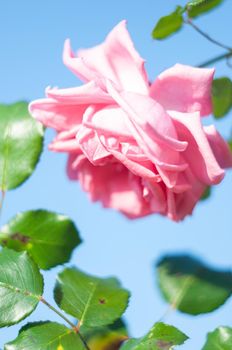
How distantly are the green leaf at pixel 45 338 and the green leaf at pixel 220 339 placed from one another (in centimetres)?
12

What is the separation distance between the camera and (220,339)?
0.61 metres

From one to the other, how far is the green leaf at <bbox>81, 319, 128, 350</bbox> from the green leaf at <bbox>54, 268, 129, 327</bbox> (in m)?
0.08

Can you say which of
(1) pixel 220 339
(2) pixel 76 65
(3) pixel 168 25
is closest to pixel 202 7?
(3) pixel 168 25

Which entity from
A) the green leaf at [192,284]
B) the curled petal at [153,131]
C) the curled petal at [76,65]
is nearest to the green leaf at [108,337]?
the green leaf at [192,284]

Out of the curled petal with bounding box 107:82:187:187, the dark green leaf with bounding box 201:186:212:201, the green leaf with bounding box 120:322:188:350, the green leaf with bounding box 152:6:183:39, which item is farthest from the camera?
the dark green leaf with bounding box 201:186:212:201

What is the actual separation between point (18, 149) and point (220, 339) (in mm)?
341

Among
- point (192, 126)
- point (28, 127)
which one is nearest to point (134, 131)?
point (192, 126)

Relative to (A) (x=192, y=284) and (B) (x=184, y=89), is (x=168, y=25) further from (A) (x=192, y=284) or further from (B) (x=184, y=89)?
(A) (x=192, y=284)

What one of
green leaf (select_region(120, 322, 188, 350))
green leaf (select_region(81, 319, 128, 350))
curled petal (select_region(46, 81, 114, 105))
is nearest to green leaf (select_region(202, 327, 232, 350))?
green leaf (select_region(120, 322, 188, 350))

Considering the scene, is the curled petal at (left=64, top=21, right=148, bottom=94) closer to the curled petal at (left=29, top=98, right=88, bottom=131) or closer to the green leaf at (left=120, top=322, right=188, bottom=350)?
the curled petal at (left=29, top=98, right=88, bottom=131)

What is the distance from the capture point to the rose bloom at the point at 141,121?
680 millimetres

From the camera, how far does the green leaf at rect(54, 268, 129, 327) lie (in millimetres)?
671

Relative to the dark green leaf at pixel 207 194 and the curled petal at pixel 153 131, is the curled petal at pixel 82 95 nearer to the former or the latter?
the curled petal at pixel 153 131

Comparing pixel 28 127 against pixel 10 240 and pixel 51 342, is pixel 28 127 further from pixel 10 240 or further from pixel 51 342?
pixel 51 342
